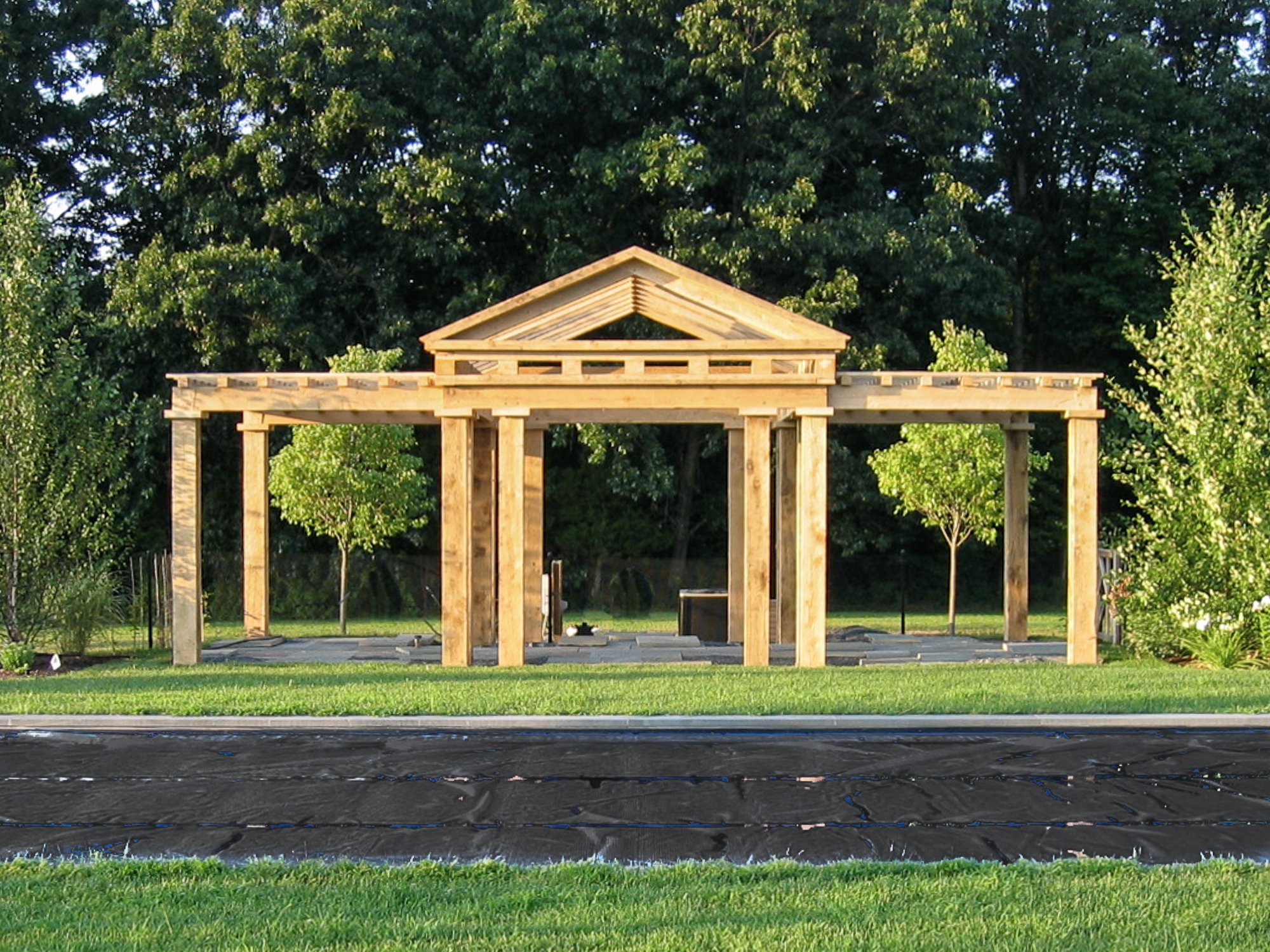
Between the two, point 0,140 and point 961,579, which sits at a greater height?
point 0,140

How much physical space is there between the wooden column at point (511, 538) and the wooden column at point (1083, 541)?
7.24 metres

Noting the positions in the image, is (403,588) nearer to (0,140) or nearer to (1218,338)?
(0,140)

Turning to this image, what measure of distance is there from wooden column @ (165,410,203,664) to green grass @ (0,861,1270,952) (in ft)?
39.2

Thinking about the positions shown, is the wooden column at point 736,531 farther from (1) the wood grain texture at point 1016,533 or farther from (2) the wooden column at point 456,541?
(2) the wooden column at point 456,541

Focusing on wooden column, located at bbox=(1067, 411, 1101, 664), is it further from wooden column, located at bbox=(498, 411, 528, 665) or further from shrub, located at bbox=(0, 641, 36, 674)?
shrub, located at bbox=(0, 641, 36, 674)

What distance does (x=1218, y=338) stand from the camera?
20.9m

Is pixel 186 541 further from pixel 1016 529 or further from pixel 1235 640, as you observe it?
pixel 1235 640

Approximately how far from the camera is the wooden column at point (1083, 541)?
64.9 ft

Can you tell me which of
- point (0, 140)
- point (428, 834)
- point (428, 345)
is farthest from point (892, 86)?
point (428, 834)

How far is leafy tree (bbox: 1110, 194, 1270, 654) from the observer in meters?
20.3

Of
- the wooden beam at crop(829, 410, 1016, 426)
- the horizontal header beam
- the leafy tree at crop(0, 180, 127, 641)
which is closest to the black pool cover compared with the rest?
the horizontal header beam

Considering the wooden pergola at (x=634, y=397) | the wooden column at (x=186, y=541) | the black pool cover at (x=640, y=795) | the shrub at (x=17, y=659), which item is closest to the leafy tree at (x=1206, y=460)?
the wooden pergola at (x=634, y=397)

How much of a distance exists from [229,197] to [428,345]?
15.5 m

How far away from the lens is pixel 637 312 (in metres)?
19.2
